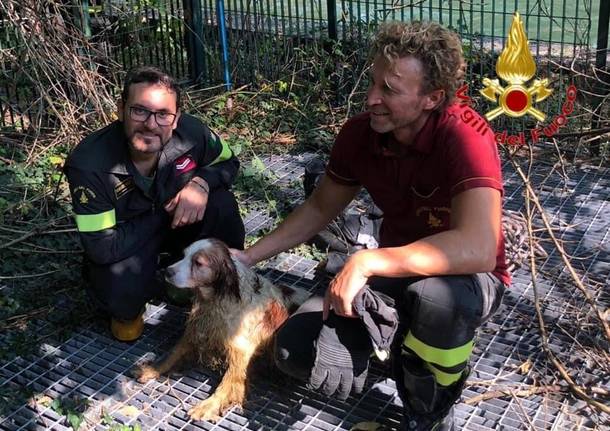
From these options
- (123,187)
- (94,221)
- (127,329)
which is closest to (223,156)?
(123,187)

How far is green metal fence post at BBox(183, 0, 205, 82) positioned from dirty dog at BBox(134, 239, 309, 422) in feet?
15.0

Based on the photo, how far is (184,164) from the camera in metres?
3.93

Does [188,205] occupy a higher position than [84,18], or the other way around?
[84,18]

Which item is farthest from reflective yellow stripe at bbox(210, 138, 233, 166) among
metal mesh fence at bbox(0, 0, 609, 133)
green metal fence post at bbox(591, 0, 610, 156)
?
green metal fence post at bbox(591, 0, 610, 156)

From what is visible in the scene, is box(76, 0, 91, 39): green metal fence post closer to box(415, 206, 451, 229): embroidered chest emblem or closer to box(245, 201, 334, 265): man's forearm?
box(245, 201, 334, 265): man's forearm

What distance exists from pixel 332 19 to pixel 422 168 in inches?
178

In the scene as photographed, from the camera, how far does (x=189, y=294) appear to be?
13.5ft

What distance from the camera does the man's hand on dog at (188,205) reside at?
3.81m

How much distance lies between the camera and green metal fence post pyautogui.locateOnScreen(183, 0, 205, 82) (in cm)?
751

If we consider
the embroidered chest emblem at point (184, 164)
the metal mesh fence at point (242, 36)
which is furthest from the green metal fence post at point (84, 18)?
the embroidered chest emblem at point (184, 164)

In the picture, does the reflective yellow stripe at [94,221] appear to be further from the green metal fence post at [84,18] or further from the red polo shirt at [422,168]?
the green metal fence post at [84,18]

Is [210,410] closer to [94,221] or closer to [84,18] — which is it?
Answer: [94,221]

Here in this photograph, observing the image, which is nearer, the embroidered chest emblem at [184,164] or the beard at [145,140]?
the beard at [145,140]

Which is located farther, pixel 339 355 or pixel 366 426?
pixel 366 426
